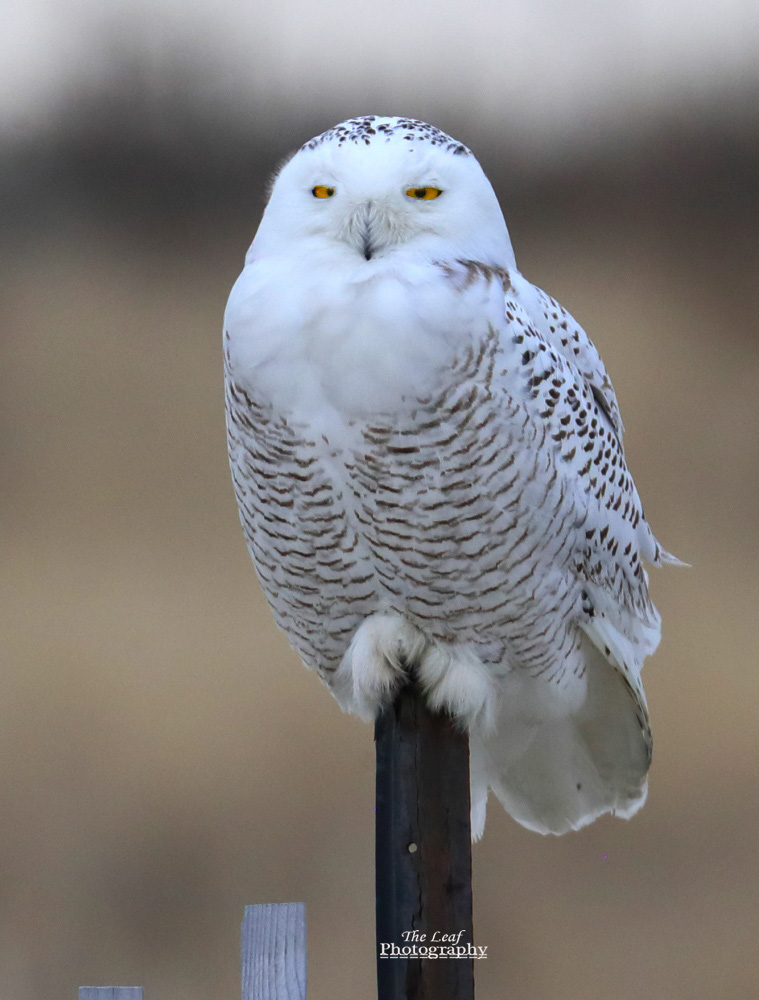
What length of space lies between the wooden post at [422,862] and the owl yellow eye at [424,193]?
628mm

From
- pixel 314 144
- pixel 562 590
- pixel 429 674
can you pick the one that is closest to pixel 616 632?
pixel 562 590

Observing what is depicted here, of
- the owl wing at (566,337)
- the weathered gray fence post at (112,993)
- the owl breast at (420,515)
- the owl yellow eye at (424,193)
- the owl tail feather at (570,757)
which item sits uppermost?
the owl yellow eye at (424,193)

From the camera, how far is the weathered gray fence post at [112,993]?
1.44 m

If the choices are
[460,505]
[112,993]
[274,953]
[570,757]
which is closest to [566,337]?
[460,505]

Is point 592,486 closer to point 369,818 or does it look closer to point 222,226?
point 369,818

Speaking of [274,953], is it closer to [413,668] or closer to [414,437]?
[413,668]

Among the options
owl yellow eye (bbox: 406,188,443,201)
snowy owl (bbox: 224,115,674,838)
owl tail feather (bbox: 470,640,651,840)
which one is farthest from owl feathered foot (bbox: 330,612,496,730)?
owl yellow eye (bbox: 406,188,443,201)

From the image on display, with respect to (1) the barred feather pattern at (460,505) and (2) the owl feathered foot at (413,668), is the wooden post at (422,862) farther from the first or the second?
(1) the barred feather pattern at (460,505)

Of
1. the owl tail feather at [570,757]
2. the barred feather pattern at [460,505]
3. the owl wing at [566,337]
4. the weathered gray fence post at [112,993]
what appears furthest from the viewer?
the owl tail feather at [570,757]

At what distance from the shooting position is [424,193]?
5.05 ft

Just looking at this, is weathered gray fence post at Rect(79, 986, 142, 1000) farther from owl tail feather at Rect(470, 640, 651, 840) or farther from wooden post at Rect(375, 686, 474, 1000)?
owl tail feather at Rect(470, 640, 651, 840)

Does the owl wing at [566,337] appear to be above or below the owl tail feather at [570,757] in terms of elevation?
above

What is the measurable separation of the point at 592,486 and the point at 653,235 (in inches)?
89.7

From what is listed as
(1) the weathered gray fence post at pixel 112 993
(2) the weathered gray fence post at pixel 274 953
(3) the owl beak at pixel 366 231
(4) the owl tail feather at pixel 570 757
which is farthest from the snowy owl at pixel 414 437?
(1) the weathered gray fence post at pixel 112 993
